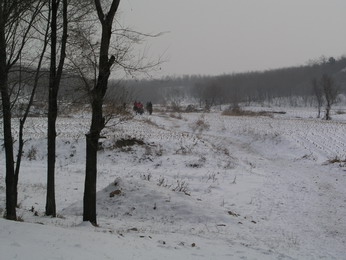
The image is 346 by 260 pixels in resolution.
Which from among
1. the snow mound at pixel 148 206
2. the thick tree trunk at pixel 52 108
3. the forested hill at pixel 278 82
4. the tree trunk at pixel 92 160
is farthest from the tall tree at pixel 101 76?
the forested hill at pixel 278 82

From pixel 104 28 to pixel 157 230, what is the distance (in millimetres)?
4140

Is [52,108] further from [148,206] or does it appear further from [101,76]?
[148,206]

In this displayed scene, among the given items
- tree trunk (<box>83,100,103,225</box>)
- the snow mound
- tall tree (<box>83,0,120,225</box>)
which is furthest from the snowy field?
tall tree (<box>83,0,120,225</box>)

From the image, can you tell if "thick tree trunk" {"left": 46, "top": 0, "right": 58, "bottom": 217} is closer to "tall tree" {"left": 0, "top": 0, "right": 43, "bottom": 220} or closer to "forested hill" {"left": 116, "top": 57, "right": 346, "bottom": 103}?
"tall tree" {"left": 0, "top": 0, "right": 43, "bottom": 220}

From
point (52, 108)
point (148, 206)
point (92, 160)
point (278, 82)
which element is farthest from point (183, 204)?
point (278, 82)

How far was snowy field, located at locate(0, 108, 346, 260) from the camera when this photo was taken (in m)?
5.33

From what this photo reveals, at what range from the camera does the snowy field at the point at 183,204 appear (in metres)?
5.33

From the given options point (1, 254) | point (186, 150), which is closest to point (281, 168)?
point (186, 150)

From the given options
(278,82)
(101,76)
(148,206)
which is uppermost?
(278,82)

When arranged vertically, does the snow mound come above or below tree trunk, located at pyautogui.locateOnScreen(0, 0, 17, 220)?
below

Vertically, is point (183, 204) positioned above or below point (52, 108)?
below

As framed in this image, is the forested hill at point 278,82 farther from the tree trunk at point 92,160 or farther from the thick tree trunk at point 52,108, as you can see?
the tree trunk at point 92,160

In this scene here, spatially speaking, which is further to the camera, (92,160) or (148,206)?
(148,206)

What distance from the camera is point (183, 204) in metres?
8.48
